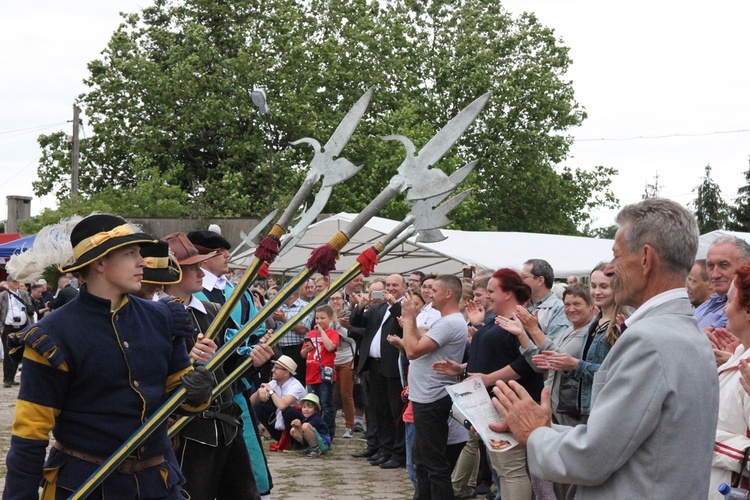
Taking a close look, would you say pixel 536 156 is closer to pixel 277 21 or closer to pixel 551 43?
pixel 551 43

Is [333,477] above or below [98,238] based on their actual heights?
below

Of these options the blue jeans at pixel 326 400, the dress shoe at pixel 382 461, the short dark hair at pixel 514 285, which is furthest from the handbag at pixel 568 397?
the blue jeans at pixel 326 400

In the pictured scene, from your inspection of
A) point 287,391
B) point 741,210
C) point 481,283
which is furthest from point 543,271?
point 741,210

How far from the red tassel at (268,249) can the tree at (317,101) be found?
29164 mm

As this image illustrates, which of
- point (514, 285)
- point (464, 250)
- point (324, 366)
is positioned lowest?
point (324, 366)

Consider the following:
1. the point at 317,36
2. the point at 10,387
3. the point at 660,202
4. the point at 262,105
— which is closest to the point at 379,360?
the point at 262,105

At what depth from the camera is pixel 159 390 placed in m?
3.78

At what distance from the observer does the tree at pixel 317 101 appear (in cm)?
3509

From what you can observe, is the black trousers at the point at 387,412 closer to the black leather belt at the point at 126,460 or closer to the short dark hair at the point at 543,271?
the short dark hair at the point at 543,271

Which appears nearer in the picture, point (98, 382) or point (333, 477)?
point (98, 382)

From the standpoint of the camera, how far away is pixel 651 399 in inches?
94.0

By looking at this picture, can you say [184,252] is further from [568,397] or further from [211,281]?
[568,397]

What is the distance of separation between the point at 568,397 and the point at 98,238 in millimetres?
3487

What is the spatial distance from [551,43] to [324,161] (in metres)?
36.6
